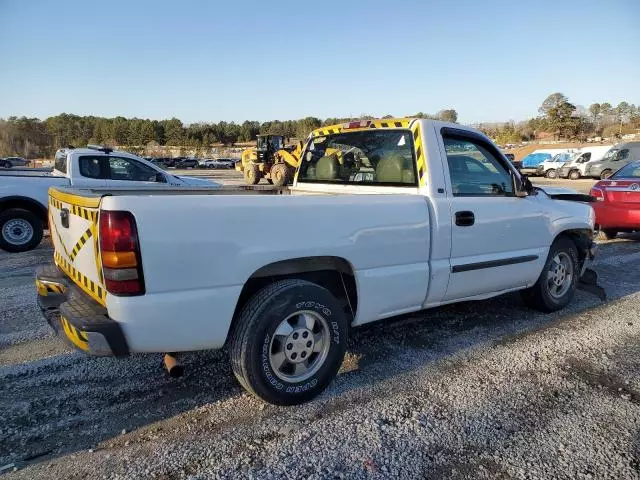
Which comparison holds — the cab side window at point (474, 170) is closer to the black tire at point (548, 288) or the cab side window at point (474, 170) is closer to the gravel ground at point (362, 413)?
the black tire at point (548, 288)

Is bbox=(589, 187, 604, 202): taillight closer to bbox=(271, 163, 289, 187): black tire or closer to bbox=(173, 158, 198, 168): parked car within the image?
bbox=(271, 163, 289, 187): black tire

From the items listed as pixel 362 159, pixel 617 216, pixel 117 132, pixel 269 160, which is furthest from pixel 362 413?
pixel 117 132

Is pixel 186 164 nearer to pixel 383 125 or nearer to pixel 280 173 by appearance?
pixel 280 173

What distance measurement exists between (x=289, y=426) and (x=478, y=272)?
2051mm

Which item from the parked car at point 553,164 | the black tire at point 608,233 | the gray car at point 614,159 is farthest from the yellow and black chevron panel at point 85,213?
the parked car at point 553,164

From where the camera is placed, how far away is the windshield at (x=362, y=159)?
13.0 feet

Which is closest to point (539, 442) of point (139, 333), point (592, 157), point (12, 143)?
point (139, 333)

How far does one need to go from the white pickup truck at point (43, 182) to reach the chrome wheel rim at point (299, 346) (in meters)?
4.91

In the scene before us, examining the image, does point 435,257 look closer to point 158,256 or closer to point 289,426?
point 289,426

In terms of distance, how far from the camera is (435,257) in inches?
144

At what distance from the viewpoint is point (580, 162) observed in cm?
3066

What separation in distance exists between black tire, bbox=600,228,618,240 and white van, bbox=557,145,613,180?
911 inches

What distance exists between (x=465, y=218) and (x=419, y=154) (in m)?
0.62

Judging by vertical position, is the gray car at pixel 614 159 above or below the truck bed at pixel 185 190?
above
